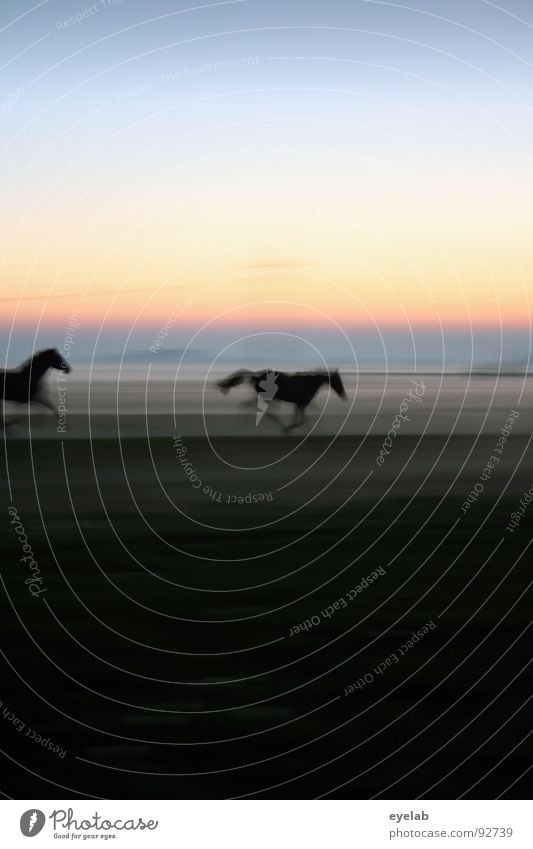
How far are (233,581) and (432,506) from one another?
460cm

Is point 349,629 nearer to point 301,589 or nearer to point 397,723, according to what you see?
point 301,589

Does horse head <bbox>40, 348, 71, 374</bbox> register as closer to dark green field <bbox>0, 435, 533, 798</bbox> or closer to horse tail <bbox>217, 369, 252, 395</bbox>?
horse tail <bbox>217, 369, 252, 395</bbox>

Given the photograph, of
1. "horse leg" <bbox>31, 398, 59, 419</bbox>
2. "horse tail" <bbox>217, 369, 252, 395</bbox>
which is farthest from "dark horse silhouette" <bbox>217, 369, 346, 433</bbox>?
"horse leg" <bbox>31, 398, 59, 419</bbox>

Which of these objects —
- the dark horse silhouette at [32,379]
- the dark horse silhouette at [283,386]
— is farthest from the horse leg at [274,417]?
the dark horse silhouette at [32,379]

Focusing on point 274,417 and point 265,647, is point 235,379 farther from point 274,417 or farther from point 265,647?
point 265,647

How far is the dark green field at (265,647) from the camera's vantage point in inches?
216

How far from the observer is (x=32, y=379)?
22.9 m

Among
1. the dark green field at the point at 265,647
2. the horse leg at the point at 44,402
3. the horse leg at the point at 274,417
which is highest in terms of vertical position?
the horse leg at the point at 274,417

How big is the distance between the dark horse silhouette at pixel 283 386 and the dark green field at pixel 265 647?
9154 millimetres

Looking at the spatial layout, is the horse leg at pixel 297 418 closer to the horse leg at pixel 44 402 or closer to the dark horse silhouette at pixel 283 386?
the dark horse silhouette at pixel 283 386

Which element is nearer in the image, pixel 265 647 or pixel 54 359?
pixel 265 647

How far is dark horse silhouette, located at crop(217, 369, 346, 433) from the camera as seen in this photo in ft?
78.2

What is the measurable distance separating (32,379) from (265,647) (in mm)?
15962

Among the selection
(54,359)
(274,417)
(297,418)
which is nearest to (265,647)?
(54,359)
